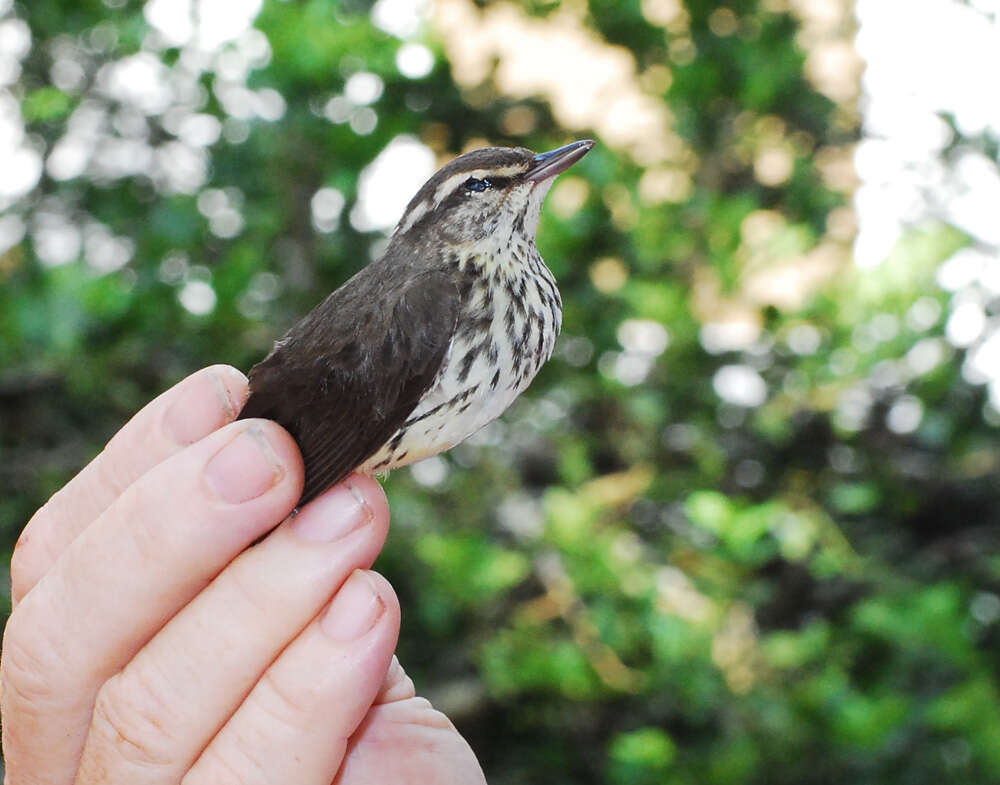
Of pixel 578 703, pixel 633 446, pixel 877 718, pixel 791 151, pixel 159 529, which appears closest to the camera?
pixel 159 529

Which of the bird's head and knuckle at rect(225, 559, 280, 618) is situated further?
the bird's head

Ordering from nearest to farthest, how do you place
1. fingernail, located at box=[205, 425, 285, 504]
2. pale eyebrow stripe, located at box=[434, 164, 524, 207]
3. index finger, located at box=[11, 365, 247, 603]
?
1. fingernail, located at box=[205, 425, 285, 504]
2. index finger, located at box=[11, 365, 247, 603]
3. pale eyebrow stripe, located at box=[434, 164, 524, 207]

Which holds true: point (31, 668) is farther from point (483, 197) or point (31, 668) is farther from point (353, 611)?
point (483, 197)

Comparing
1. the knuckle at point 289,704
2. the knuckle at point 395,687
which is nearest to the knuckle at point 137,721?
the knuckle at point 289,704

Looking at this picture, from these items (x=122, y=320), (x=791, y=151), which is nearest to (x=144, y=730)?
(x=122, y=320)

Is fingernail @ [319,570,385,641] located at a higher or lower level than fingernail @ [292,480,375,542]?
lower

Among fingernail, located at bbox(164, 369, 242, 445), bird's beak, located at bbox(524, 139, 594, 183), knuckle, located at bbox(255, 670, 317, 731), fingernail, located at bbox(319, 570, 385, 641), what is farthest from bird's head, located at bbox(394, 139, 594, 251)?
knuckle, located at bbox(255, 670, 317, 731)

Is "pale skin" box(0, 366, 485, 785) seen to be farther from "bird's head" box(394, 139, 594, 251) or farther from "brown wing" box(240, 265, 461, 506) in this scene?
"bird's head" box(394, 139, 594, 251)

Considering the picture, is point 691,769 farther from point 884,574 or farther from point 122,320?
point 122,320
